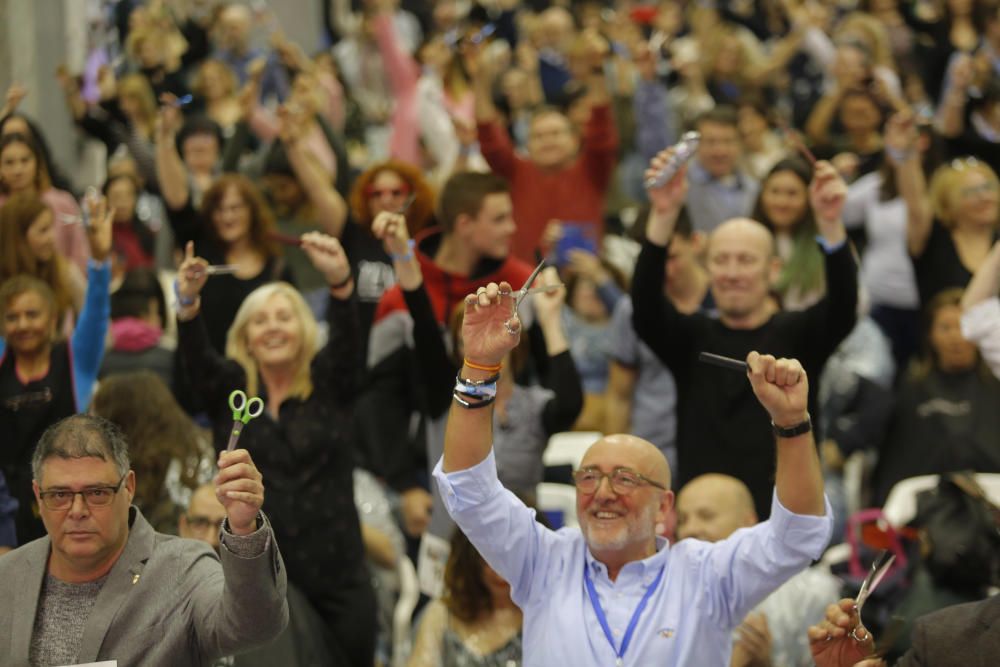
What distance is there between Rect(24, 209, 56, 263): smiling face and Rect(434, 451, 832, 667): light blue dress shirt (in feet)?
8.35

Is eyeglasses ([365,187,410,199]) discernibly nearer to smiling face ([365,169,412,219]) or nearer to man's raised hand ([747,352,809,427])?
smiling face ([365,169,412,219])

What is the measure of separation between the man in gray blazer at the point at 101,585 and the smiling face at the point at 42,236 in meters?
2.33

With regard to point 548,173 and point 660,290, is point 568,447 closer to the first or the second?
point 660,290

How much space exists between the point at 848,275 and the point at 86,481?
2.47 meters

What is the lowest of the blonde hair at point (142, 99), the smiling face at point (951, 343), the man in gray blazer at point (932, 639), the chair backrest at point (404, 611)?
the chair backrest at point (404, 611)

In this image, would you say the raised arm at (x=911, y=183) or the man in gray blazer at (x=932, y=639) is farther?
the raised arm at (x=911, y=183)

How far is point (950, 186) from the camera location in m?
6.89

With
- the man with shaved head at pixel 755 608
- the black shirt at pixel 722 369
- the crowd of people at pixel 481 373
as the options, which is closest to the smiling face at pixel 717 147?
the crowd of people at pixel 481 373

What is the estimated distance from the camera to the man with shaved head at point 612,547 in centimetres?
364

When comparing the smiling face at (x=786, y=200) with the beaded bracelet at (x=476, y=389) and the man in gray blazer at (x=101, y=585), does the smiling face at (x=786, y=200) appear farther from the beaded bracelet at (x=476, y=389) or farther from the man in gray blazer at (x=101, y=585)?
the man in gray blazer at (x=101, y=585)

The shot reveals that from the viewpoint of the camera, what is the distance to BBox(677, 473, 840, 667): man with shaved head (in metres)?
4.65

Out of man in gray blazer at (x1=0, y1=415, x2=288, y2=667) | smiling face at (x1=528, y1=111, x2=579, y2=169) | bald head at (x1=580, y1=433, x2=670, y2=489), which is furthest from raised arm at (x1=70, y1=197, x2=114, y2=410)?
smiling face at (x1=528, y1=111, x2=579, y2=169)

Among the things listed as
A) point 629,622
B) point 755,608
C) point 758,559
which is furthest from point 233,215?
point 758,559

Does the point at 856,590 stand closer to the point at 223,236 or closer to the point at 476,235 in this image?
the point at 476,235
